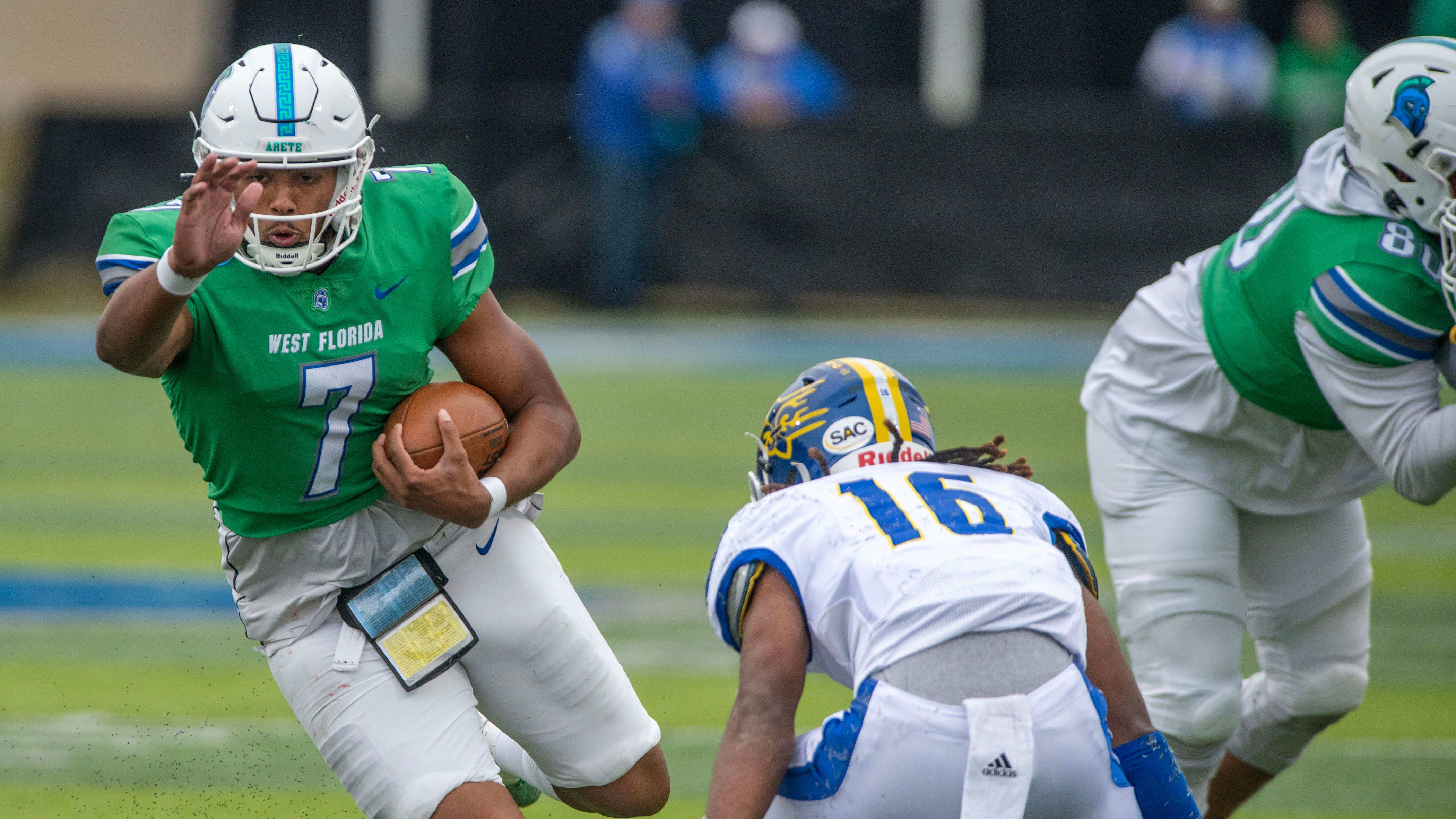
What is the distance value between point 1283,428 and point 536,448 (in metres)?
1.75

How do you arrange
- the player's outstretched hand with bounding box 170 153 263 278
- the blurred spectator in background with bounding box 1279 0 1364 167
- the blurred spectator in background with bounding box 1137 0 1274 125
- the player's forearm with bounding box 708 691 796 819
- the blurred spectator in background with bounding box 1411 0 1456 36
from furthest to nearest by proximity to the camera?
the blurred spectator in background with bounding box 1137 0 1274 125, the blurred spectator in background with bounding box 1279 0 1364 167, the blurred spectator in background with bounding box 1411 0 1456 36, the player's outstretched hand with bounding box 170 153 263 278, the player's forearm with bounding box 708 691 796 819

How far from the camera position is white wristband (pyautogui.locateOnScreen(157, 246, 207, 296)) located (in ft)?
9.25

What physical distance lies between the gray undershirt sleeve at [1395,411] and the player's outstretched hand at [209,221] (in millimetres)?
2244

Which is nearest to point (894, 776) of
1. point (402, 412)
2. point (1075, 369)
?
point (402, 412)

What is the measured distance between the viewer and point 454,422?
3.23 metres

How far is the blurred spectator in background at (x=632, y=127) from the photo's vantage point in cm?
1435

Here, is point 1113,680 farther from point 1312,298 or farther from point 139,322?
point 139,322

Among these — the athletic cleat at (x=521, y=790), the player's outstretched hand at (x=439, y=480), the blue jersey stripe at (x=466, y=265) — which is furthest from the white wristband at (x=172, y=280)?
the athletic cleat at (x=521, y=790)

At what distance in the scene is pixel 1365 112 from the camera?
3.66 m

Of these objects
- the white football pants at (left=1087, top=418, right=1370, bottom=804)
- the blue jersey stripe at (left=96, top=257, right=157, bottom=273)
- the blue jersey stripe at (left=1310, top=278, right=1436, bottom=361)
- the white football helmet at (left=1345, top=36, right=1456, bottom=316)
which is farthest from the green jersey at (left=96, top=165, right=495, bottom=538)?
the white football helmet at (left=1345, top=36, right=1456, bottom=316)

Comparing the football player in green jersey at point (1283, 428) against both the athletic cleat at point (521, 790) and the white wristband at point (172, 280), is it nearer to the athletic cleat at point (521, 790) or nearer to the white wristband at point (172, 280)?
the athletic cleat at point (521, 790)

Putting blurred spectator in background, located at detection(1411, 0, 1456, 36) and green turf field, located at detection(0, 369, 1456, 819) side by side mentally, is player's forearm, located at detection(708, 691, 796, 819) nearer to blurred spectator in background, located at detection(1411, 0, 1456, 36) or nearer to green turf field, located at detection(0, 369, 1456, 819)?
green turf field, located at detection(0, 369, 1456, 819)

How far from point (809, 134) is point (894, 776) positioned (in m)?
12.6

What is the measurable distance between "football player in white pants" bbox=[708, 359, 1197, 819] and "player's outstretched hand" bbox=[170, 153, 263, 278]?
0.98m
